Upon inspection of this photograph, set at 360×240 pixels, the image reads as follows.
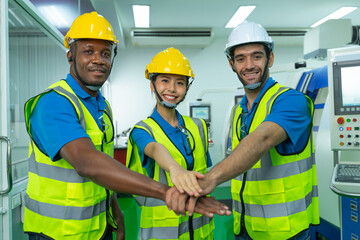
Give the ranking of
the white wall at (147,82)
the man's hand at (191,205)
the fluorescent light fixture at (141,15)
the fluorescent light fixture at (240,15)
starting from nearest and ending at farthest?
the man's hand at (191,205) → the fluorescent light fixture at (141,15) → the fluorescent light fixture at (240,15) → the white wall at (147,82)

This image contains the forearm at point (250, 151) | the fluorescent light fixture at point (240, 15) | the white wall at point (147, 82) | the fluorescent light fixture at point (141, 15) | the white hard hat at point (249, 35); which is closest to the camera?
the forearm at point (250, 151)

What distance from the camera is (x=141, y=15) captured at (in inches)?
221

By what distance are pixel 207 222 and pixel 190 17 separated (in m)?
5.07

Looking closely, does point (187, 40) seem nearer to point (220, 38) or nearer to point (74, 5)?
point (220, 38)

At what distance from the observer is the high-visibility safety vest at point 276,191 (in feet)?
4.80

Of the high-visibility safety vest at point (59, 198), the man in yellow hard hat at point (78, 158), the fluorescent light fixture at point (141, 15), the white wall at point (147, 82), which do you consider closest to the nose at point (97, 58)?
the man in yellow hard hat at point (78, 158)

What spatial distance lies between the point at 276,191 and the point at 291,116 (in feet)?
1.39

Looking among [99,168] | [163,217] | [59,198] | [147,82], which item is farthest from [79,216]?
[147,82]

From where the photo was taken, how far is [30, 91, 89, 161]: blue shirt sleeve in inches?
41.8

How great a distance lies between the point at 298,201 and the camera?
1.49 m

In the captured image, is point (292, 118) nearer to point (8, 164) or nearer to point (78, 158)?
point (78, 158)

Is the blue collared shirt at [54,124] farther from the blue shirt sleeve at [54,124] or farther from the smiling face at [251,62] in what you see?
the smiling face at [251,62]

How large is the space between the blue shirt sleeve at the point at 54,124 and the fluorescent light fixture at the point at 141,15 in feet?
14.7

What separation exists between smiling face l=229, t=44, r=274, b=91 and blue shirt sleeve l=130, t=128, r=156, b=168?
2.24 feet
